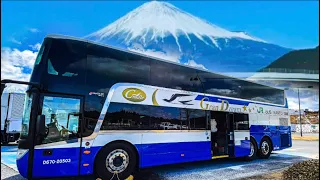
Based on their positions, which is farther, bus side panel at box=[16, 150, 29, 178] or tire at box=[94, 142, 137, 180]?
tire at box=[94, 142, 137, 180]

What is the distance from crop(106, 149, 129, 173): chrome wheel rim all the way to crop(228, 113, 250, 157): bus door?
4.88 metres

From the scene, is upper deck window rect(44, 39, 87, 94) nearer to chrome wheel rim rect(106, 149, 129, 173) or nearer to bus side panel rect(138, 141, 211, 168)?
chrome wheel rim rect(106, 149, 129, 173)

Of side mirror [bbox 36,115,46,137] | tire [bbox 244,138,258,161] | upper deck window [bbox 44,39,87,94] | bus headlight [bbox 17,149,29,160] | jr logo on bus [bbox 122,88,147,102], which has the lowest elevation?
tire [bbox 244,138,258,161]

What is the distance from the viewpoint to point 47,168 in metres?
5.32

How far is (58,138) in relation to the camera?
18.0ft

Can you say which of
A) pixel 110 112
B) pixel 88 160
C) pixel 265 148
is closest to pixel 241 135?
pixel 265 148

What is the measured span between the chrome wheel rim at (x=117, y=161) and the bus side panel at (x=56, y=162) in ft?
2.51

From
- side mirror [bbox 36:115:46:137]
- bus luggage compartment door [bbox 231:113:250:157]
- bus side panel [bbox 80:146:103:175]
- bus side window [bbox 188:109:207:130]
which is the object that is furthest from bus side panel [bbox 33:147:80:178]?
bus luggage compartment door [bbox 231:113:250:157]

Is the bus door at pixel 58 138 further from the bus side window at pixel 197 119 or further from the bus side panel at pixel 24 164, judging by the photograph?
the bus side window at pixel 197 119

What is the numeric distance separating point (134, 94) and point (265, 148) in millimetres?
7460

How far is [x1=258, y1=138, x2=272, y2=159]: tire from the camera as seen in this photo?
1098 cm

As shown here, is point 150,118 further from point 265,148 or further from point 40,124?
point 265,148

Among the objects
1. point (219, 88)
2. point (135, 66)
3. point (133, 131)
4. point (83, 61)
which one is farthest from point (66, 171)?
point (219, 88)

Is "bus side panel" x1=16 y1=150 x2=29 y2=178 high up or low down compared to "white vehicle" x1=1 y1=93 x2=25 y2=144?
down
